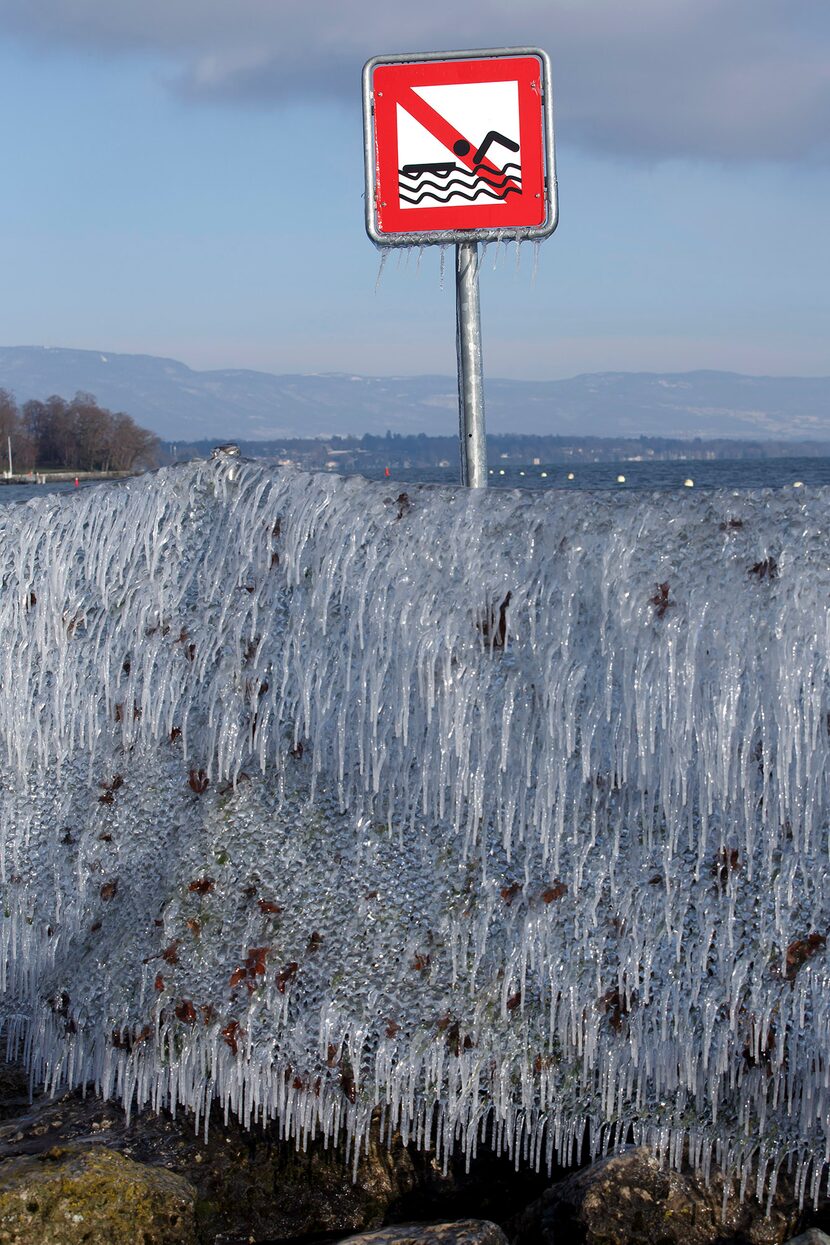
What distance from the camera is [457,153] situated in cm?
498

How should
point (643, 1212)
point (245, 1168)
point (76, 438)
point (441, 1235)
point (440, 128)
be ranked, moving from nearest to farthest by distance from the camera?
point (441, 1235)
point (643, 1212)
point (245, 1168)
point (440, 128)
point (76, 438)

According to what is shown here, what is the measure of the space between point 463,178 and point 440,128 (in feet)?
0.74

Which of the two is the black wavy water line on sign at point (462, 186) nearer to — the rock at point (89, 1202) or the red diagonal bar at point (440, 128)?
the red diagonal bar at point (440, 128)

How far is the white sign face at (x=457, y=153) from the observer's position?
194 inches

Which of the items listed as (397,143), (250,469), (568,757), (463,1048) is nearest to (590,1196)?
(463,1048)

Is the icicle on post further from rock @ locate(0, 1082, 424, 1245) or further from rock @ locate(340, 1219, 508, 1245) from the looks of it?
rock @ locate(340, 1219, 508, 1245)

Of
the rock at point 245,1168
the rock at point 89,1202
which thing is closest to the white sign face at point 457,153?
the rock at point 245,1168

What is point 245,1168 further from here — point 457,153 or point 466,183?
point 457,153

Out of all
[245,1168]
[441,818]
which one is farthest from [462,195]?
[245,1168]

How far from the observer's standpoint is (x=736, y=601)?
3600 mm

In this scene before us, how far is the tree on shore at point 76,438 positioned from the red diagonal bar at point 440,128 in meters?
1.86

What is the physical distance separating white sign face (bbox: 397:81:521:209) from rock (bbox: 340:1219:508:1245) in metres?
3.95

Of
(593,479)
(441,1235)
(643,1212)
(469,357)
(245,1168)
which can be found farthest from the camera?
(593,479)

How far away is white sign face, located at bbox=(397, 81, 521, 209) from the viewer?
492 centimetres
